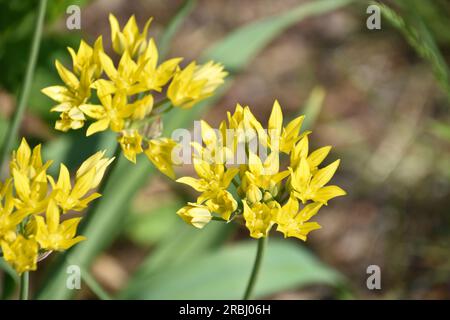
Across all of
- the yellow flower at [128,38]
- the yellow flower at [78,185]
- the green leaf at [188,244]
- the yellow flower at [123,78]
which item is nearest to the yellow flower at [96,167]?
the yellow flower at [78,185]

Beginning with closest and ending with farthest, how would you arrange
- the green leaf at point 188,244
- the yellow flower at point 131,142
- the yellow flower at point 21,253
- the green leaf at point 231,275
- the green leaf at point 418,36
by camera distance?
the yellow flower at point 21,253, the yellow flower at point 131,142, the green leaf at point 418,36, the green leaf at point 231,275, the green leaf at point 188,244

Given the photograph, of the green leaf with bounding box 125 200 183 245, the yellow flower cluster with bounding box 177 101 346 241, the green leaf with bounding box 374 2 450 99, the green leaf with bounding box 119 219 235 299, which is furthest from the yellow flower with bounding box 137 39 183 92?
the green leaf with bounding box 125 200 183 245

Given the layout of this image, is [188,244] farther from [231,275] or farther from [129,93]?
[129,93]

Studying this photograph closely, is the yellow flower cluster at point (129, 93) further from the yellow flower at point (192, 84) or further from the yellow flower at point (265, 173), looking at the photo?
the yellow flower at point (265, 173)

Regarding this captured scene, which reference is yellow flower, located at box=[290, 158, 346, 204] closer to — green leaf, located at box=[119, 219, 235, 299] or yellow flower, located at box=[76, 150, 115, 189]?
yellow flower, located at box=[76, 150, 115, 189]

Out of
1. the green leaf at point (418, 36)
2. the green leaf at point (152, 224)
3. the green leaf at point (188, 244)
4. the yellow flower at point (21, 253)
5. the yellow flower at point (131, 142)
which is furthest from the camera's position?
the green leaf at point (152, 224)

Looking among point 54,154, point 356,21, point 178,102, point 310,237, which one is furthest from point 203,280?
point 356,21

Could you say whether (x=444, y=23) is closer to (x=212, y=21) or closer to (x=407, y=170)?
(x=407, y=170)

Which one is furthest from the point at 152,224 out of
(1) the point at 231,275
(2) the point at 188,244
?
(1) the point at 231,275
